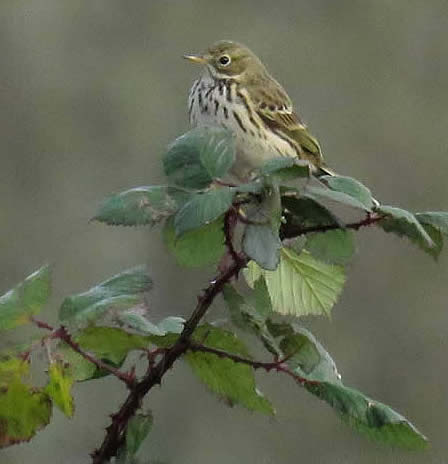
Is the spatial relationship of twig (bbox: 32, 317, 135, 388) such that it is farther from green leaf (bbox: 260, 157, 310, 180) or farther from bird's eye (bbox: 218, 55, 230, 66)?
bird's eye (bbox: 218, 55, 230, 66)

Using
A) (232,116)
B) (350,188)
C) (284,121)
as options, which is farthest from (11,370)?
(284,121)

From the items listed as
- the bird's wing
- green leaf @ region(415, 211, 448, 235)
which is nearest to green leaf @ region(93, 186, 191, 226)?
green leaf @ region(415, 211, 448, 235)

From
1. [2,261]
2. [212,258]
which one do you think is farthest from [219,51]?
[2,261]

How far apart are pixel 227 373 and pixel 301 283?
207 millimetres

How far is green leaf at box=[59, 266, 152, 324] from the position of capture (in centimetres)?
132

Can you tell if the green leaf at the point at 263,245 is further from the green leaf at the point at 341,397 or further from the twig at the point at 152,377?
the green leaf at the point at 341,397

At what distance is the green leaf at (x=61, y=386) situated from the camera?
4.39 ft

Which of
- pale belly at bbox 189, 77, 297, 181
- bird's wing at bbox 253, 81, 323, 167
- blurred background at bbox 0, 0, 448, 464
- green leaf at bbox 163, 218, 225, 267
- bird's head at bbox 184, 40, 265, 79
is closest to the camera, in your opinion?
green leaf at bbox 163, 218, 225, 267

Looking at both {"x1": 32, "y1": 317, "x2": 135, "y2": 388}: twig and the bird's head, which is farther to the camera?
the bird's head

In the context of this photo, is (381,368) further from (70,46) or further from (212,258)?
(212,258)

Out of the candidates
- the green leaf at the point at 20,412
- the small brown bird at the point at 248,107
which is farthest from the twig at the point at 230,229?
the small brown bird at the point at 248,107

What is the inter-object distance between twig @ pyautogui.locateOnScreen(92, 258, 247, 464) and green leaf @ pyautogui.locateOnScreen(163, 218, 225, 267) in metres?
0.05

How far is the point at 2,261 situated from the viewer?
897cm

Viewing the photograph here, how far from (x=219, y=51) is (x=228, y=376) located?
96.7 inches
